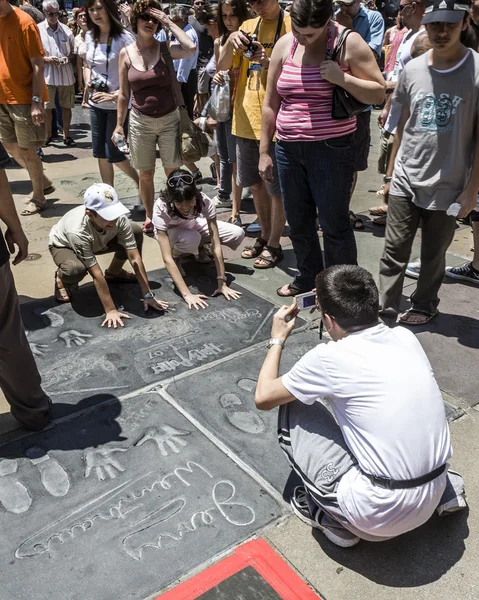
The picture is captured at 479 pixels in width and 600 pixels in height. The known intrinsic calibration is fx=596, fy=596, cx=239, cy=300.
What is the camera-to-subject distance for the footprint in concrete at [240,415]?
2.90 meters

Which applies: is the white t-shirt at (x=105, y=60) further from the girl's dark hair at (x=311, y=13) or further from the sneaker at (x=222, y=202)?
the girl's dark hair at (x=311, y=13)

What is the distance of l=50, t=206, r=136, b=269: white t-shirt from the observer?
378 cm

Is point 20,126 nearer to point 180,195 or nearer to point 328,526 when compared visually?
point 180,195

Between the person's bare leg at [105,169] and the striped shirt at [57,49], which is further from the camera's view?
the striped shirt at [57,49]

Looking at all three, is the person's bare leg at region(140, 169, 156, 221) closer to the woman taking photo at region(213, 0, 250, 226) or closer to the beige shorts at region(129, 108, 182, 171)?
the beige shorts at region(129, 108, 182, 171)

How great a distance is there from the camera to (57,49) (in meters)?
7.84

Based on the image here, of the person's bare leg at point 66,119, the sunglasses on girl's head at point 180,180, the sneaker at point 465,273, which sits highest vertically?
the sunglasses on girl's head at point 180,180

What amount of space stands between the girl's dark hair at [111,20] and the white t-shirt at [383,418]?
4.10 m

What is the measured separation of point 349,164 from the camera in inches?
140

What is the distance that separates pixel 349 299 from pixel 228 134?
3.55 meters

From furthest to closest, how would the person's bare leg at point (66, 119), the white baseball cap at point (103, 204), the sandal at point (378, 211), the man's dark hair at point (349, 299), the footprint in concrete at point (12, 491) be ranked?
the person's bare leg at point (66, 119) < the sandal at point (378, 211) < the white baseball cap at point (103, 204) < the footprint in concrete at point (12, 491) < the man's dark hair at point (349, 299)

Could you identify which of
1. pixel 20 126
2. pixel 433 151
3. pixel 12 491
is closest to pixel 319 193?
pixel 433 151

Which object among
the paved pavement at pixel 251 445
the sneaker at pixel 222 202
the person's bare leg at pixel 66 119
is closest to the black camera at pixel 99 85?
the sneaker at pixel 222 202

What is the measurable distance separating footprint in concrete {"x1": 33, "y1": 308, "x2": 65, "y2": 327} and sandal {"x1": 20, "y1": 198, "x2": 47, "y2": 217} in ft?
6.54
